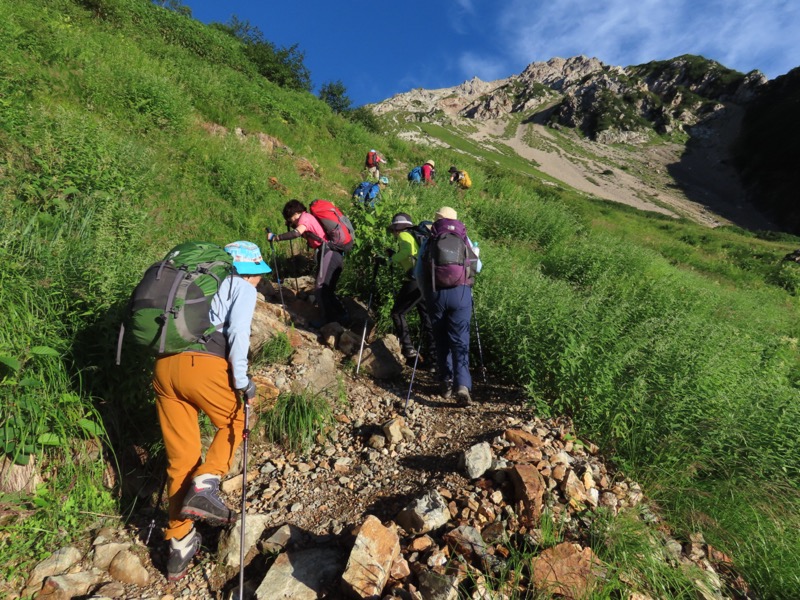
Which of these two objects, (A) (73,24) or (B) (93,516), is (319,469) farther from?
(A) (73,24)

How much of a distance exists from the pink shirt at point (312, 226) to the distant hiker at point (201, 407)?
3.17 metres

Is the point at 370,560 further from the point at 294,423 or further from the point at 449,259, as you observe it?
the point at 449,259

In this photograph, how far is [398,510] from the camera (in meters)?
3.30

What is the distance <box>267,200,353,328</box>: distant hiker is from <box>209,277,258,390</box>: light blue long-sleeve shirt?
10.3 feet

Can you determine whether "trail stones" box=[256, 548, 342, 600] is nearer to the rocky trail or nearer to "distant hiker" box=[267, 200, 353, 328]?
the rocky trail

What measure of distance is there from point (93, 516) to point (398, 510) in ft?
8.06

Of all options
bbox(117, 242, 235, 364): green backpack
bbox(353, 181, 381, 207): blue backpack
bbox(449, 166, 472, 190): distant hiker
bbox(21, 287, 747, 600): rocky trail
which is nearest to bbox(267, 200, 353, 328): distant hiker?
bbox(21, 287, 747, 600): rocky trail

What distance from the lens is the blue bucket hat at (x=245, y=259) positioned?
10.5 ft

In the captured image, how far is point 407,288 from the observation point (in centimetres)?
611

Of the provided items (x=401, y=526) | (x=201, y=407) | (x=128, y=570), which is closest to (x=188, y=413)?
(x=201, y=407)

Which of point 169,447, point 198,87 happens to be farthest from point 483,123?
point 169,447

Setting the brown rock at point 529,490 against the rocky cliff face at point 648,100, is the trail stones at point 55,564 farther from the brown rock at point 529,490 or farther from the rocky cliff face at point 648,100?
the rocky cliff face at point 648,100

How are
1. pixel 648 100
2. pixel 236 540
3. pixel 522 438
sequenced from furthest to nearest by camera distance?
pixel 648 100 < pixel 522 438 < pixel 236 540

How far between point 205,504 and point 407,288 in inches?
157
